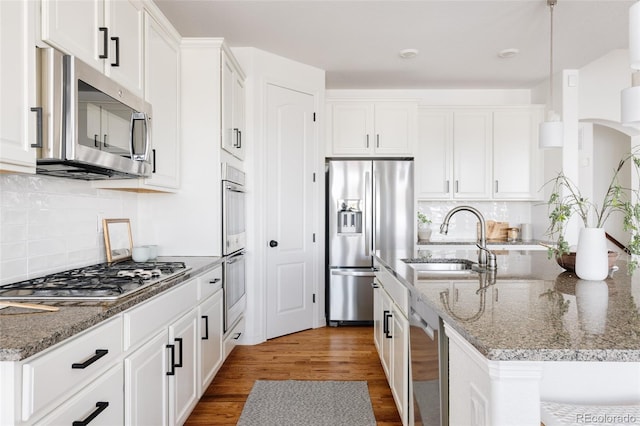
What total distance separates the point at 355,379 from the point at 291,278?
1310mm

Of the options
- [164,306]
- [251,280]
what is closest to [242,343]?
[251,280]

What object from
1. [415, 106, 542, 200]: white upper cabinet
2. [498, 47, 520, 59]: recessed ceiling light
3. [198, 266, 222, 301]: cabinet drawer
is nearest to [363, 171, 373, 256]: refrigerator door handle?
[415, 106, 542, 200]: white upper cabinet

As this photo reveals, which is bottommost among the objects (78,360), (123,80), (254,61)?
(78,360)

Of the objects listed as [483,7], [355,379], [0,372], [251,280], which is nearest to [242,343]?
[251,280]

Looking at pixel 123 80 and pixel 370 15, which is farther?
pixel 370 15

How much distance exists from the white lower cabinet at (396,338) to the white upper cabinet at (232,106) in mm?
1534

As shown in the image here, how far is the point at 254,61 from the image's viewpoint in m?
3.73

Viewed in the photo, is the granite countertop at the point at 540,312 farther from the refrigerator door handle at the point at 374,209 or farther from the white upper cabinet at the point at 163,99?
the refrigerator door handle at the point at 374,209

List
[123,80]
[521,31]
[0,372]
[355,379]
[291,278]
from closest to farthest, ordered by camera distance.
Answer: [0,372]
[123,80]
[355,379]
[521,31]
[291,278]

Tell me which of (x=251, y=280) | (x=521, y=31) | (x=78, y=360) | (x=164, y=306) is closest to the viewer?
(x=78, y=360)

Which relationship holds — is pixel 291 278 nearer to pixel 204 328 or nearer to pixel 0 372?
pixel 204 328

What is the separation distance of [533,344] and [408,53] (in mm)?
3467

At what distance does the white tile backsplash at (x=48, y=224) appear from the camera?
68.5 inches

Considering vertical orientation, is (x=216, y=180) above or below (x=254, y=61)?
below
